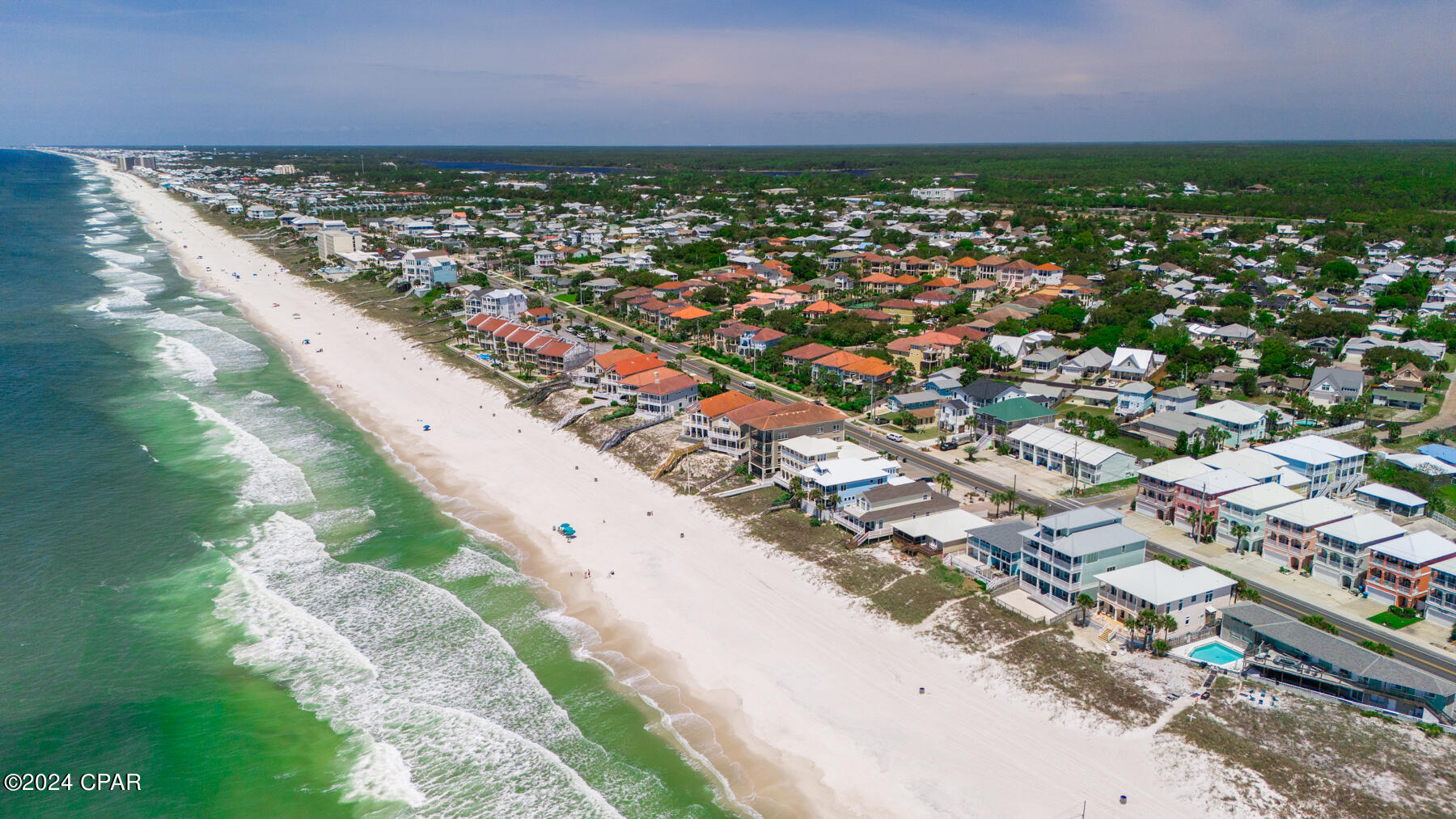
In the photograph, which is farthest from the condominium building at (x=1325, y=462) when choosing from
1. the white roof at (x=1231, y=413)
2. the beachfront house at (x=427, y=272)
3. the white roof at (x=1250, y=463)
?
the beachfront house at (x=427, y=272)

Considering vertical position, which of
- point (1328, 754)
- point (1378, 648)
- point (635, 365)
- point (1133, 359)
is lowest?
point (1328, 754)

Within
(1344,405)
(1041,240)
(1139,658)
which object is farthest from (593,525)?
(1041,240)

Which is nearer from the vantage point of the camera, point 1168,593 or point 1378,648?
point 1378,648

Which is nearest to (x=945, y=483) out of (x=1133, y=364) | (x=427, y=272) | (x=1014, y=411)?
(x=1014, y=411)

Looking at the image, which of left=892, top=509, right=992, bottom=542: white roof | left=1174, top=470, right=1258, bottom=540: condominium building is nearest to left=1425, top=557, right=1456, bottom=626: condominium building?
left=1174, top=470, right=1258, bottom=540: condominium building

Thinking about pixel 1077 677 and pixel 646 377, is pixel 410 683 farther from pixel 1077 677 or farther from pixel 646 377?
pixel 646 377
